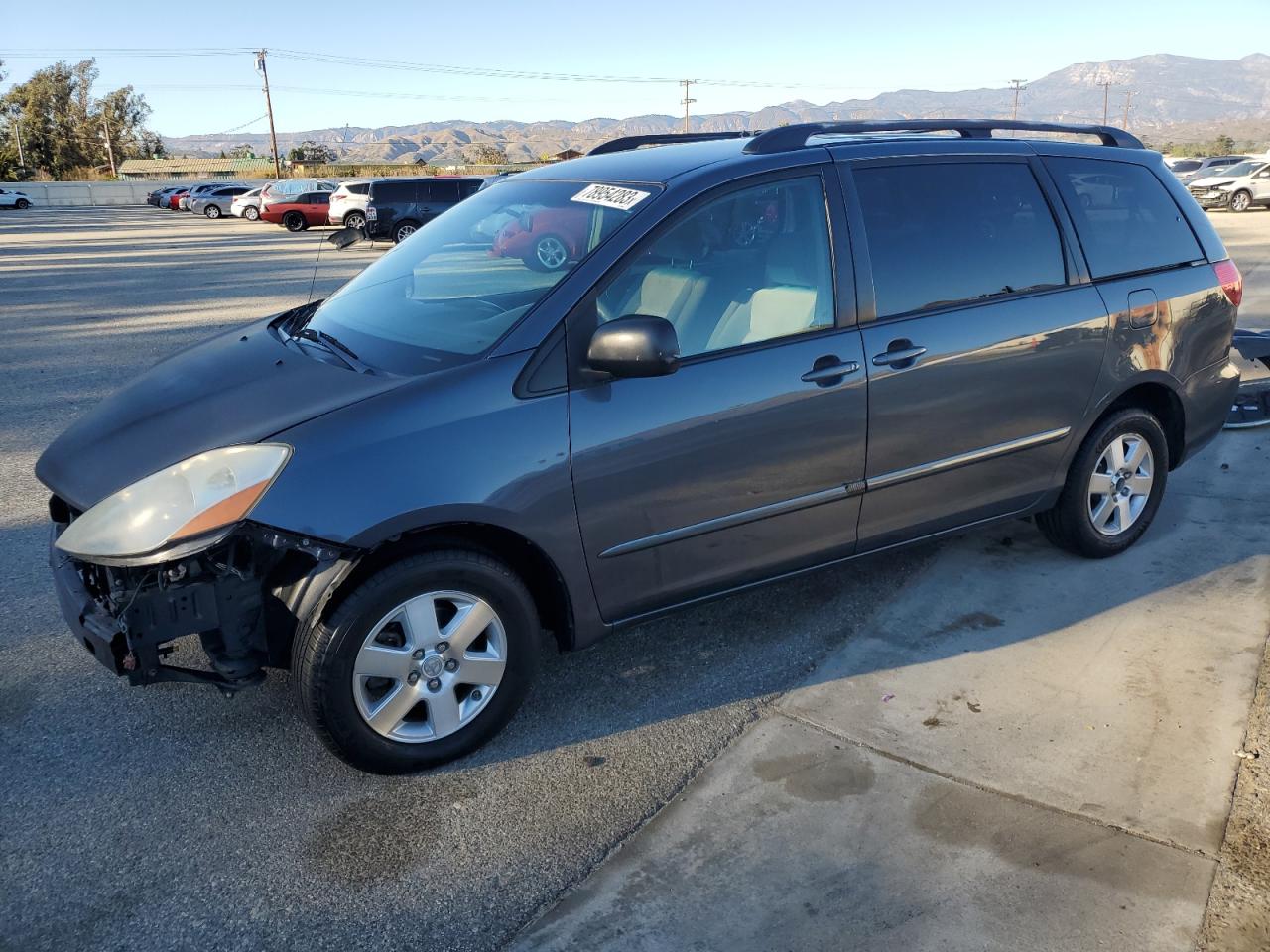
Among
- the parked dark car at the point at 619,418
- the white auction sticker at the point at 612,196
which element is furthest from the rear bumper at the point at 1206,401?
the white auction sticker at the point at 612,196

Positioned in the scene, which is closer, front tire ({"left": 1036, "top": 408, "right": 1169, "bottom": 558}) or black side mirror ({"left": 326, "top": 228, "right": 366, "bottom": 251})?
front tire ({"left": 1036, "top": 408, "right": 1169, "bottom": 558})

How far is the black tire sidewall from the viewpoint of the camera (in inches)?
172

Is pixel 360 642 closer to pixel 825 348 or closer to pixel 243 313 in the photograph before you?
pixel 825 348

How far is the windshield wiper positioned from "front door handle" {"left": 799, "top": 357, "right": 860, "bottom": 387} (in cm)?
148

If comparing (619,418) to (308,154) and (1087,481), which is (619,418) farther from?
(308,154)

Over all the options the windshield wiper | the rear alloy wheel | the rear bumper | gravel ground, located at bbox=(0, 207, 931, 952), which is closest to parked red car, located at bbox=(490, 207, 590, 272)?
the rear alloy wheel

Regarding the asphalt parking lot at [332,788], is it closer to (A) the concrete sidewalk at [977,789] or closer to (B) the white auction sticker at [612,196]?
(A) the concrete sidewalk at [977,789]

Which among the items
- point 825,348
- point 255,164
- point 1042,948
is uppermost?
point 255,164

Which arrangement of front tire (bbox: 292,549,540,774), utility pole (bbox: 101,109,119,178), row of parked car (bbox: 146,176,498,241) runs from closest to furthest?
front tire (bbox: 292,549,540,774), row of parked car (bbox: 146,176,498,241), utility pole (bbox: 101,109,119,178)

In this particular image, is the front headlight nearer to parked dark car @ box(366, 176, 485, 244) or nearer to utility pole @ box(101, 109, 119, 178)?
parked dark car @ box(366, 176, 485, 244)

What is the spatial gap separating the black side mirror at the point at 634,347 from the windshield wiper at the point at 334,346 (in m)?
0.74

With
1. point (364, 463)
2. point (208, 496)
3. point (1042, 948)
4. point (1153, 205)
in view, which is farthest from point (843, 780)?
point (1153, 205)

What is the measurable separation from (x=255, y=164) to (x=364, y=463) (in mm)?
84509

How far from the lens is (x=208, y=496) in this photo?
2.78 m
